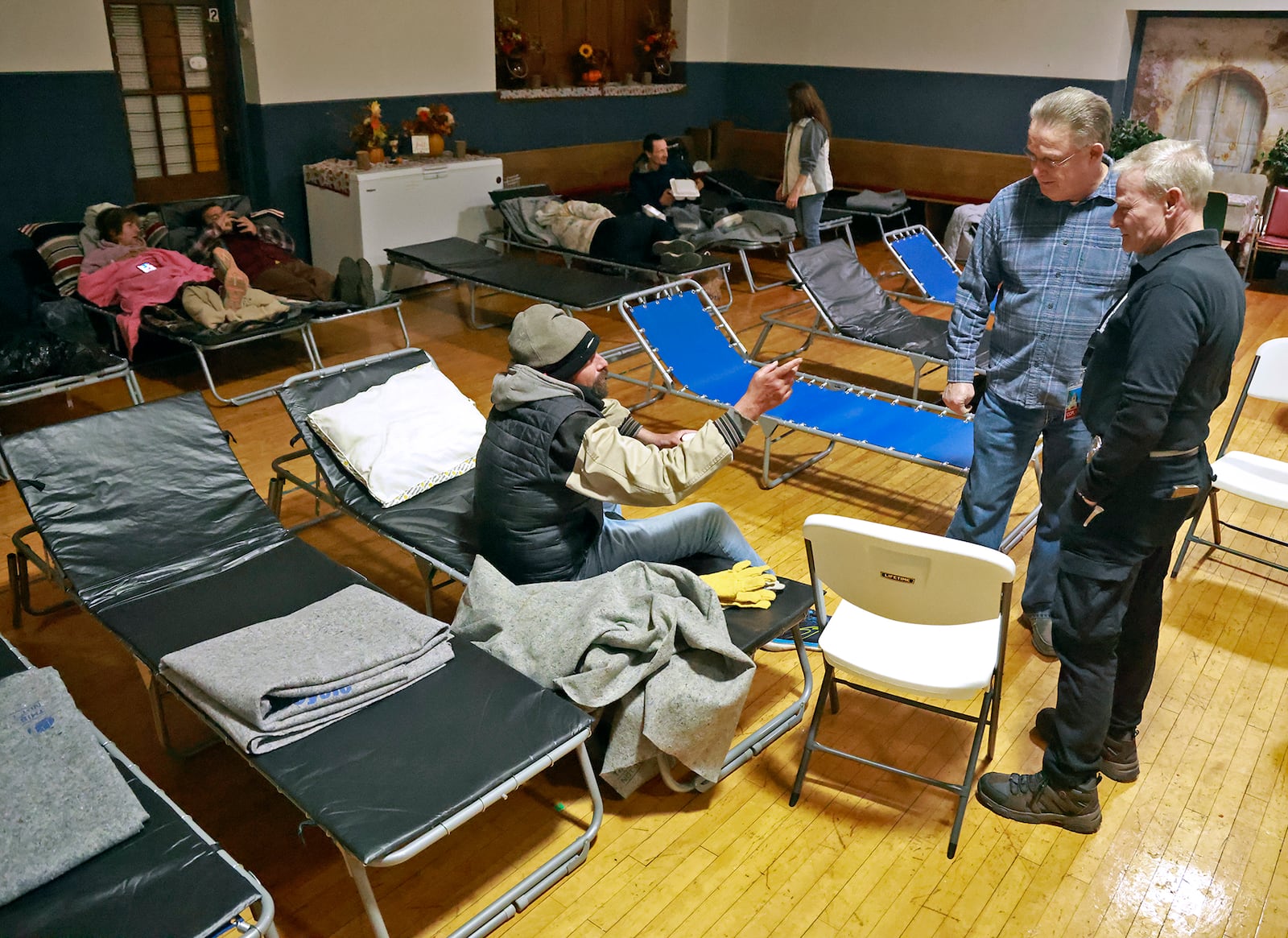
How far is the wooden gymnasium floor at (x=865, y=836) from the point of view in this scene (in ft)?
7.54

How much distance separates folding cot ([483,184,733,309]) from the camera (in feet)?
20.8

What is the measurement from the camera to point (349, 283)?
5.57 metres

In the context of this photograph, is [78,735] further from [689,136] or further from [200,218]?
[689,136]

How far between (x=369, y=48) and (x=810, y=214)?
11.0 ft

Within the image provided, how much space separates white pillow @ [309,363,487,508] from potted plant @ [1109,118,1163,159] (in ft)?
21.6

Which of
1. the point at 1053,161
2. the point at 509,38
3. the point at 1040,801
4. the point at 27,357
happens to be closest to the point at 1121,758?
the point at 1040,801

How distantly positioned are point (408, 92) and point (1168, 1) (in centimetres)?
582

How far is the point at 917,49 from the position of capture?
29.6 ft

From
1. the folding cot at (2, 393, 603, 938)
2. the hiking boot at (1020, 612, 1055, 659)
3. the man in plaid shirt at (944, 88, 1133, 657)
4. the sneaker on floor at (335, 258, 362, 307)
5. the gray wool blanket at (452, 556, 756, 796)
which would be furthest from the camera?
the sneaker on floor at (335, 258, 362, 307)

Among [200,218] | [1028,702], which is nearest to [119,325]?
[200,218]

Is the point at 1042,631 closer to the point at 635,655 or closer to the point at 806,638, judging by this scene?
the point at 806,638

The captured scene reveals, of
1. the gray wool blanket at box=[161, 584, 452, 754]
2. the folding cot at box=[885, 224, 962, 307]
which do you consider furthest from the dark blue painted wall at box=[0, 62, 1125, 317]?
the gray wool blanket at box=[161, 584, 452, 754]

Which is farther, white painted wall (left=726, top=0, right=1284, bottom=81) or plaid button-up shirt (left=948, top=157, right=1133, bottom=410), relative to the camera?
white painted wall (left=726, top=0, right=1284, bottom=81)

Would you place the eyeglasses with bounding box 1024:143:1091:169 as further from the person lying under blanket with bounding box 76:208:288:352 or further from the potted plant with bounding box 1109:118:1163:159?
the potted plant with bounding box 1109:118:1163:159
